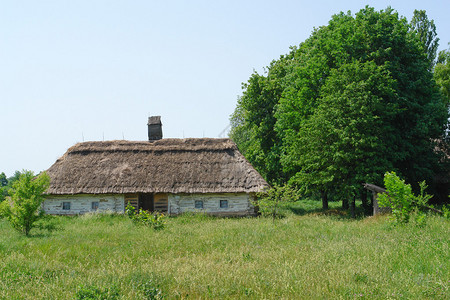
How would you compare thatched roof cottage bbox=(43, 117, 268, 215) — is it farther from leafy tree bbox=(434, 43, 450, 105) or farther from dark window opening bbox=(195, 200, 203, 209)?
leafy tree bbox=(434, 43, 450, 105)

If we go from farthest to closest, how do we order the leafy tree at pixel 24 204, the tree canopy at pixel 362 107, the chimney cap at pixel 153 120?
1. the chimney cap at pixel 153 120
2. the tree canopy at pixel 362 107
3. the leafy tree at pixel 24 204

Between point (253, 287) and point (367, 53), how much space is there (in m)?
16.8

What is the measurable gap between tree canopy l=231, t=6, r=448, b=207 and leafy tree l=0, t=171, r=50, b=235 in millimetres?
12477

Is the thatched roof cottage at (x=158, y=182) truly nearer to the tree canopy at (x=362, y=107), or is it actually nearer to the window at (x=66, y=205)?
the window at (x=66, y=205)

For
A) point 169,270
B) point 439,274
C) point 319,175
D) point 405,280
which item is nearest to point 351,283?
point 405,280

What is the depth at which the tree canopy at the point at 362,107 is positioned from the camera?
17.8 m

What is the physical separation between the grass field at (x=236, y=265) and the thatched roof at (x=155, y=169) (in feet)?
29.1

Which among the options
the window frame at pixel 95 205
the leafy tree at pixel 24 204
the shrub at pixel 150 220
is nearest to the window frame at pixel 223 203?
the shrub at pixel 150 220

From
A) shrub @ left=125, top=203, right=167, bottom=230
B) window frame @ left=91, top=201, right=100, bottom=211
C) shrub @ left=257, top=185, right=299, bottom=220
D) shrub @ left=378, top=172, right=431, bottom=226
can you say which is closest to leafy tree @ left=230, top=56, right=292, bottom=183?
shrub @ left=257, top=185, right=299, bottom=220

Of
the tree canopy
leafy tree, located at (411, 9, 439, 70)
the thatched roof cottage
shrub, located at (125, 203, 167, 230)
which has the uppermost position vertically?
leafy tree, located at (411, 9, 439, 70)

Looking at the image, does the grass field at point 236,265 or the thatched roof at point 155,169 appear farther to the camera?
the thatched roof at point 155,169

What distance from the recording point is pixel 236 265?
7.85 m

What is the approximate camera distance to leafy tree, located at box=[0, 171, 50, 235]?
12812mm

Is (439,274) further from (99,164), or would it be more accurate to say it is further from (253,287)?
(99,164)
